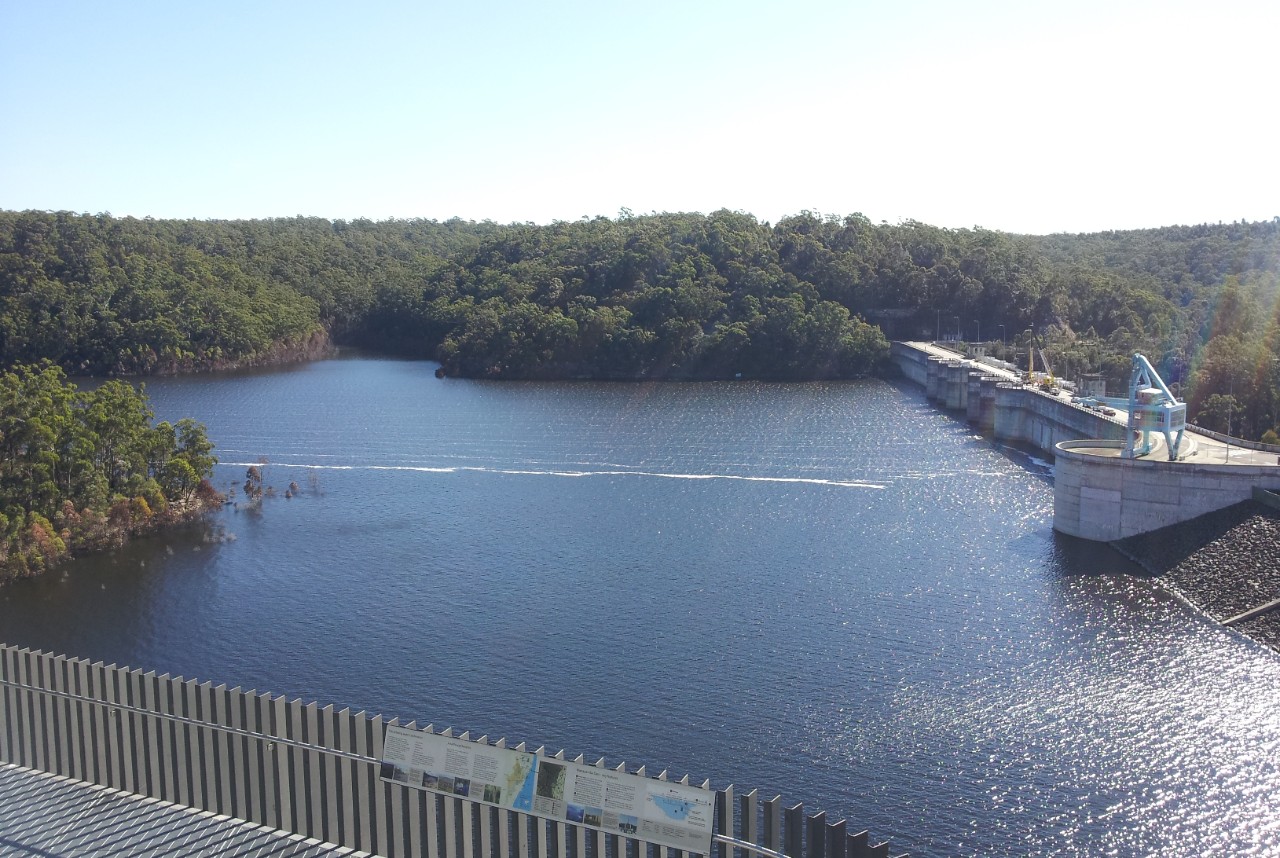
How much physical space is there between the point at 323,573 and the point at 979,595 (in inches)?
905

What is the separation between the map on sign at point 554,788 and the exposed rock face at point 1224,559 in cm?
2816

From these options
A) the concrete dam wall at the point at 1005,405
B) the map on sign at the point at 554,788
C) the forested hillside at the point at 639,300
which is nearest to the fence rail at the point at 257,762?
the map on sign at the point at 554,788

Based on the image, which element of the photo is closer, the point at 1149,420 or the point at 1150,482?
the point at 1150,482

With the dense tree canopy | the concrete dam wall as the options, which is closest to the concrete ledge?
the concrete dam wall

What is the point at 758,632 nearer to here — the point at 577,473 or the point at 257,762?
the point at 257,762

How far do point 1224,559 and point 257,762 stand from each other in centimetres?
3614

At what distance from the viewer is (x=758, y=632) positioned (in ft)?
111

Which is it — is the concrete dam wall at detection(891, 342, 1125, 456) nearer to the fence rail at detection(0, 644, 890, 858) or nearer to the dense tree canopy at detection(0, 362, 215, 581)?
the dense tree canopy at detection(0, 362, 215, 581)

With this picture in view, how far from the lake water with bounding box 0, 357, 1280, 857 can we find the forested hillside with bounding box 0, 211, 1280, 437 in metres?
51.0

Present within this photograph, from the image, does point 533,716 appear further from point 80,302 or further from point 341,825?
point 80,302

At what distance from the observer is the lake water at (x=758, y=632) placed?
24.4m

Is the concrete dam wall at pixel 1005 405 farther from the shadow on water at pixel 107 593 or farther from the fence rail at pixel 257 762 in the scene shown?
the fence rail at pixel 257 762

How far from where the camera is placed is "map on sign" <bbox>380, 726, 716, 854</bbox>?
11219mm

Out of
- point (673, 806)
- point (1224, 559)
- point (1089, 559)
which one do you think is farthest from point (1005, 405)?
point (673, 806)
